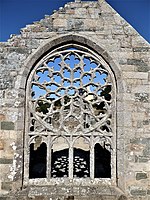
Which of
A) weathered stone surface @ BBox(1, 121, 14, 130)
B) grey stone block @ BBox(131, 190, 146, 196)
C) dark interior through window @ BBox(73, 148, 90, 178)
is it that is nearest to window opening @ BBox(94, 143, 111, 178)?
dark interior through window @ BBox(73, 148, 90, 178)

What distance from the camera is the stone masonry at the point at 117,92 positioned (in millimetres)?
5227

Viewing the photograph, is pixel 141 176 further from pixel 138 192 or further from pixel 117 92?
pixel 117 92

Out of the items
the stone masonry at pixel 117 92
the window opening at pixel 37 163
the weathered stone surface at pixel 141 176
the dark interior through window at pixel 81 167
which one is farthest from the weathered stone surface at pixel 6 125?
the weathered stone surface at pixel 141 176

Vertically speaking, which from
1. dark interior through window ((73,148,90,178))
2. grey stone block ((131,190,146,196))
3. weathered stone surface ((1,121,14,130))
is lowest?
grey stone block ((131,190,146,196))

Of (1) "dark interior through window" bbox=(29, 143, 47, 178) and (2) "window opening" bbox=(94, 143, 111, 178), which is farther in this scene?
(2) "window opening" bbox=(94, 143, 111, 178)

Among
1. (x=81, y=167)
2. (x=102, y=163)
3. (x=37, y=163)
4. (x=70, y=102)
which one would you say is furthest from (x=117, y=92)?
(x=37, y=163)

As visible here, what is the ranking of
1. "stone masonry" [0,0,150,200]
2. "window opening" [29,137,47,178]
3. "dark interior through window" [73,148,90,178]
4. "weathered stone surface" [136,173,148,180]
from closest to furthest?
"stone masonry" [0,0,150,200]
"weathered stone surface" [136,173,148,180]
"window opening" [29,137,47,178]
"dark interior through window" [73,148,90,178]

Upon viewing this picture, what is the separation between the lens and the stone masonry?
17.1 feet

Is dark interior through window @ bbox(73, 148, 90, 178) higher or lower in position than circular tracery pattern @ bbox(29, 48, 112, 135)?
lower

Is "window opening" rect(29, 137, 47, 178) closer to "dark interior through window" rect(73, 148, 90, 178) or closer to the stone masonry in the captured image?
"dark interior through window" rect(73, 148, 90, 178)

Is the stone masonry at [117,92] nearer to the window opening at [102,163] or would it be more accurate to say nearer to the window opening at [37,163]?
the window opening at [37,163]

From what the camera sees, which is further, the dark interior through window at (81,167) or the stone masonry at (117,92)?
the dark interior through window at (81,167)

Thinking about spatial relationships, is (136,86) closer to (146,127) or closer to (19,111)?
(146,127)

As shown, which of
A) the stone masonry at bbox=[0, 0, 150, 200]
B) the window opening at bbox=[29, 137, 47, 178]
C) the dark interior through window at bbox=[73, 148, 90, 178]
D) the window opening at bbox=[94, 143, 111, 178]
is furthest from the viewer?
the window opening at bbox=[94, 143, 111, 178]
